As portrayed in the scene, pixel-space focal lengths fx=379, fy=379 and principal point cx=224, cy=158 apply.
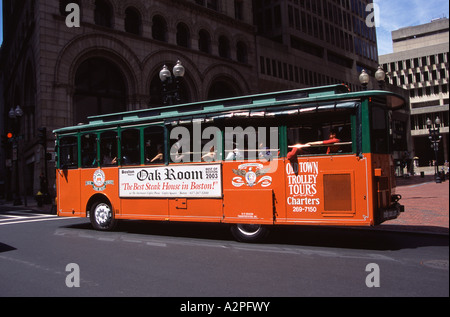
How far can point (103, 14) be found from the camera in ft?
94.4

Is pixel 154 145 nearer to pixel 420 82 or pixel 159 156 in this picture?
pixel 159 156

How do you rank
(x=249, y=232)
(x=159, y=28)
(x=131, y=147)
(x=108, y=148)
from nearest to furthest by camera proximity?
(x=249, y=232) < (x=131, y=147) < (x=108, y=148) < (x=159, y=28)

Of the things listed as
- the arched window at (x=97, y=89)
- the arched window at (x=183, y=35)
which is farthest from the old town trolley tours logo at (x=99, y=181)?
the arched window at (x=183, y=35)

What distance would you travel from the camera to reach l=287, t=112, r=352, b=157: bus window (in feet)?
25.9

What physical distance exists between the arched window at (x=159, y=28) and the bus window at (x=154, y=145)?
23623 millimetres

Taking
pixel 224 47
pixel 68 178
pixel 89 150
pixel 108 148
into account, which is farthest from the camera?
pixel 224 47

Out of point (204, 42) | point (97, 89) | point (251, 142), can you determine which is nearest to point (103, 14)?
point (97, 89)

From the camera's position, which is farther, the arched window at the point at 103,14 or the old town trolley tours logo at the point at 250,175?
the arched window at the point at 103,14

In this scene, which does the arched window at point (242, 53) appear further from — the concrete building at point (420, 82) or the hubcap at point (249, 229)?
the concrete building at point (420, 82)

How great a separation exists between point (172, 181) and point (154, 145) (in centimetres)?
112

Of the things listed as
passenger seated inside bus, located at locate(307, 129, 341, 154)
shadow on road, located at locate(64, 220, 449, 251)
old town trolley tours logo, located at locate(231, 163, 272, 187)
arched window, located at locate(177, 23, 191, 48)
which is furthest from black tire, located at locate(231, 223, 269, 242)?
arched window, located at locate(177, 23, 191, 48)

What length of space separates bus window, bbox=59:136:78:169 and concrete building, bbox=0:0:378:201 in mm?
14353

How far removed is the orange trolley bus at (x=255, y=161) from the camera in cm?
778
